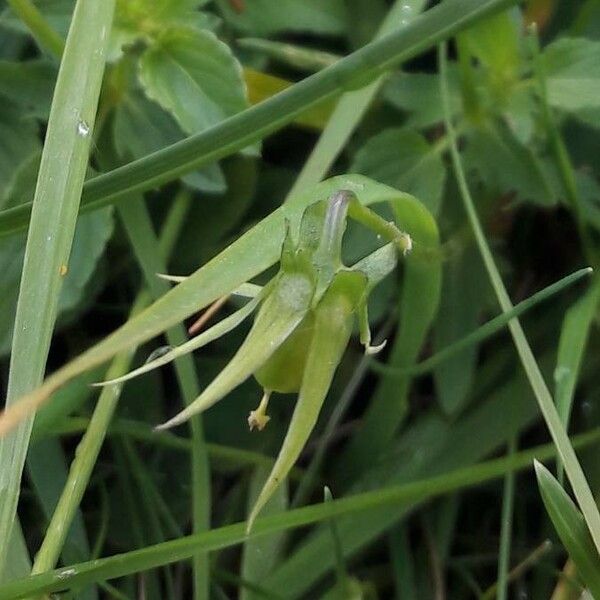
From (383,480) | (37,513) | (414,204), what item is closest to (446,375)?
(383,480)

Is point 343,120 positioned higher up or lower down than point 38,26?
lower down

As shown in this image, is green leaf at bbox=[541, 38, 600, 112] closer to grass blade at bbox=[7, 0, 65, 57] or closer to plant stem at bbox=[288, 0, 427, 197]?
plant stem at bbox=[288, 0, 427, 197]

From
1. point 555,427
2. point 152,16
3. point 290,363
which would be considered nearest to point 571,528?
point 555,427

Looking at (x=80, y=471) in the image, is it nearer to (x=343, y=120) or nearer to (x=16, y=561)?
(x=16, y=561)

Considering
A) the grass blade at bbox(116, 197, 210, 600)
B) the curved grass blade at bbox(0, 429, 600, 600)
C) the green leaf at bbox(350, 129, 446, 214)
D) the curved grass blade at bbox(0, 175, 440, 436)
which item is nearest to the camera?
the curved grass blade at bbox(0, 175, 440, 436)

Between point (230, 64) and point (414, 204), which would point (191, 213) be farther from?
point (414, 204)

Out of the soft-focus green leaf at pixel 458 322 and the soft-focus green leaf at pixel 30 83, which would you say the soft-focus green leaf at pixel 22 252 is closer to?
the soft-focus green leaf at pixel 30 83

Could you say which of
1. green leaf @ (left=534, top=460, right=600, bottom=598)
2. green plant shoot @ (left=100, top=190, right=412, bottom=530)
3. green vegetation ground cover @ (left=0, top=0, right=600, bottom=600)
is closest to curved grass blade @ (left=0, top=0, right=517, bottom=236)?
green vegetation ground cover @ (left=0, top=0, right=600, bottom=600)
